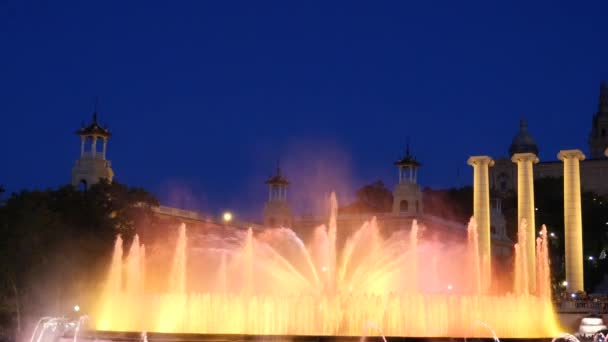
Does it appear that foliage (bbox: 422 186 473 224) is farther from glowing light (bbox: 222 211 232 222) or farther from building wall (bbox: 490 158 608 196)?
glowing light (bbox: 222 211 232 222)

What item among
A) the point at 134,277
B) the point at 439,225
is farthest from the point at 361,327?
the point at 439,225

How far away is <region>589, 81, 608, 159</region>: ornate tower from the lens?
518 ft

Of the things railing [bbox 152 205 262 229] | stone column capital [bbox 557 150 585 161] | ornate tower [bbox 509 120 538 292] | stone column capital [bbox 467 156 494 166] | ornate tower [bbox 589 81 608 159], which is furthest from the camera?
ornate tower [bbox 589 81 608 159]

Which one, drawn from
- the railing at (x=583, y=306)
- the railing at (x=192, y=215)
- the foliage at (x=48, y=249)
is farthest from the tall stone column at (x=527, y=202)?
the railing at (x=192, y=215)

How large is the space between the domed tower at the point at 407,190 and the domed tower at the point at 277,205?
12.0 metres

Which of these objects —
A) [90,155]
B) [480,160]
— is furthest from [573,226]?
[90,155]

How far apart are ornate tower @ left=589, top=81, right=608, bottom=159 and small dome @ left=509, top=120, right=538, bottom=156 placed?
32031 millimetres

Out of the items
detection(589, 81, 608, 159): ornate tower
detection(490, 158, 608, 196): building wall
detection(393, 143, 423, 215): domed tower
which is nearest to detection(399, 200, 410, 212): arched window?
detection(393, 143, 423, 215): domed tower

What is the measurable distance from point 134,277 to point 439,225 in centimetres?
5221

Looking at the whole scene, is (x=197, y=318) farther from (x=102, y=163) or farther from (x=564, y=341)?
(x=102, y=163)

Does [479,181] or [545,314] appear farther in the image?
[479,181]

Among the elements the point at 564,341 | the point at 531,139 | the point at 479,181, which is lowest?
the point at 564,341

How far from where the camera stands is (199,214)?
79.9 m

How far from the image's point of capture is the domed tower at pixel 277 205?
92.8 meters
